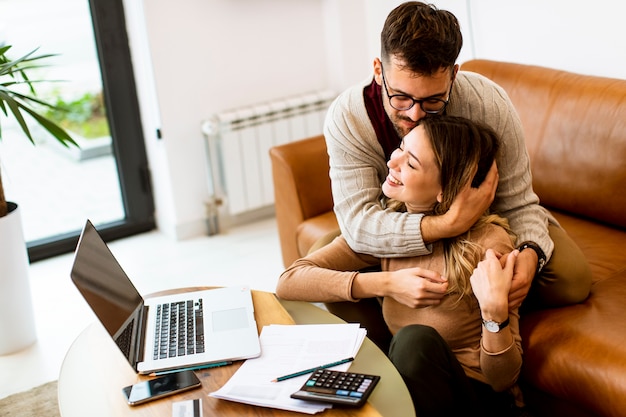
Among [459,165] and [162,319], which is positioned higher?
[459,165]

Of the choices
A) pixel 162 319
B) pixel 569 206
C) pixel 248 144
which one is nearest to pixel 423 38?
pixel 162 319

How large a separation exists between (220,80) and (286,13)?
477 millimetres

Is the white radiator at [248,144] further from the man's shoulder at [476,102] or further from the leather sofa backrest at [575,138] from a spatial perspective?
the man's shoulder at [476,102]

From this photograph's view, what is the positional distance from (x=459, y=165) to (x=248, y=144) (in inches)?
79.2

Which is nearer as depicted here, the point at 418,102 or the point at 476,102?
the point at 418,102

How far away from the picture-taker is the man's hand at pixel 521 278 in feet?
5.70

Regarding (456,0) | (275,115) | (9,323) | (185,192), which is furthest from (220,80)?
(9,323)

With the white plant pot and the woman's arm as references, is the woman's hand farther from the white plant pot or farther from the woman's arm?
the white plant pot

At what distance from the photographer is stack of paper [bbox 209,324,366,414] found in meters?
1.42

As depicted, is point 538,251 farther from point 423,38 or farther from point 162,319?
point 162,319

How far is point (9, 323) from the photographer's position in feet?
8.99

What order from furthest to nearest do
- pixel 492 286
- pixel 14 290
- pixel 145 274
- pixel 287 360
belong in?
pixel 145 274
pixel 14 290
pixel 492 286
pixel 287 360

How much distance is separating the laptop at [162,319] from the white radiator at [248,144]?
179 centimetres

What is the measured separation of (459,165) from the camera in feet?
5.62
